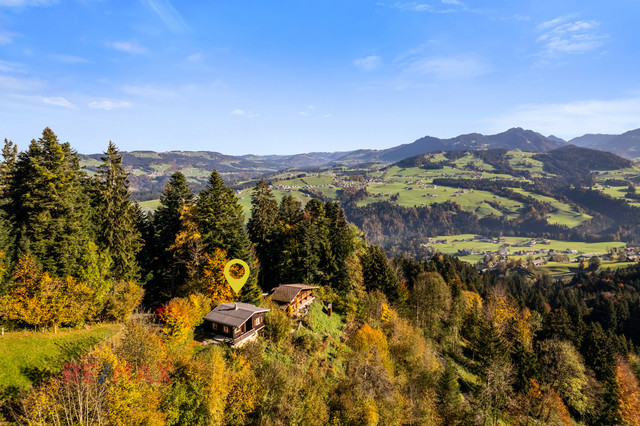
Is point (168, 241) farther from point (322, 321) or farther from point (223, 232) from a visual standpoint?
point (322, 321)

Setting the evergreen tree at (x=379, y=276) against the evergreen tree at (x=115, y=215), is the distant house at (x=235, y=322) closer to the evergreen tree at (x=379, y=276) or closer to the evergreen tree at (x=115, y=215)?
the evergreen tree at (x=115, y=215)

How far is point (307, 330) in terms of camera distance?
48656 mm

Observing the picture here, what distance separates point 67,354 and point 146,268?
2084 cm

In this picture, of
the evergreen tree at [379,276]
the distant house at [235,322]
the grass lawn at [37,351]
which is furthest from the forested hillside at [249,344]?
the distant house at [235,322]

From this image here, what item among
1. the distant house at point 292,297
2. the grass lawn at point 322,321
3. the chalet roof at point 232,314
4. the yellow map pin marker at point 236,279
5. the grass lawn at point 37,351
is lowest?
the grass lawn at point 322,321

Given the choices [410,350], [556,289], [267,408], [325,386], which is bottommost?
[556,289]

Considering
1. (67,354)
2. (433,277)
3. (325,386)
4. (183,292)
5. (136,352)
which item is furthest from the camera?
(433,277)

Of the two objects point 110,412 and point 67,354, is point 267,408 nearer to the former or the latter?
point 110,412

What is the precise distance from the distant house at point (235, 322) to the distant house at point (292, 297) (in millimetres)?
6893

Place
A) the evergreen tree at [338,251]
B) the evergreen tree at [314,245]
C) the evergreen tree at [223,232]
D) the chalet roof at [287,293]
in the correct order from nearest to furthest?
the evergreen tree at [223,232]
the chalet roof at [287,293]
the evergreen tree at [314,245]
the evergreen tree at [338,251]

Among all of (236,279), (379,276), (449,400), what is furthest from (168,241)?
(449,400)

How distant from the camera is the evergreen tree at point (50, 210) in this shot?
1403 inches

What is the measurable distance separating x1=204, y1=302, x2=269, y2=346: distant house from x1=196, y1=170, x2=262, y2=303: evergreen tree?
4543 mm

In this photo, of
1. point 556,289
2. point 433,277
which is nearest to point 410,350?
point 433,277
